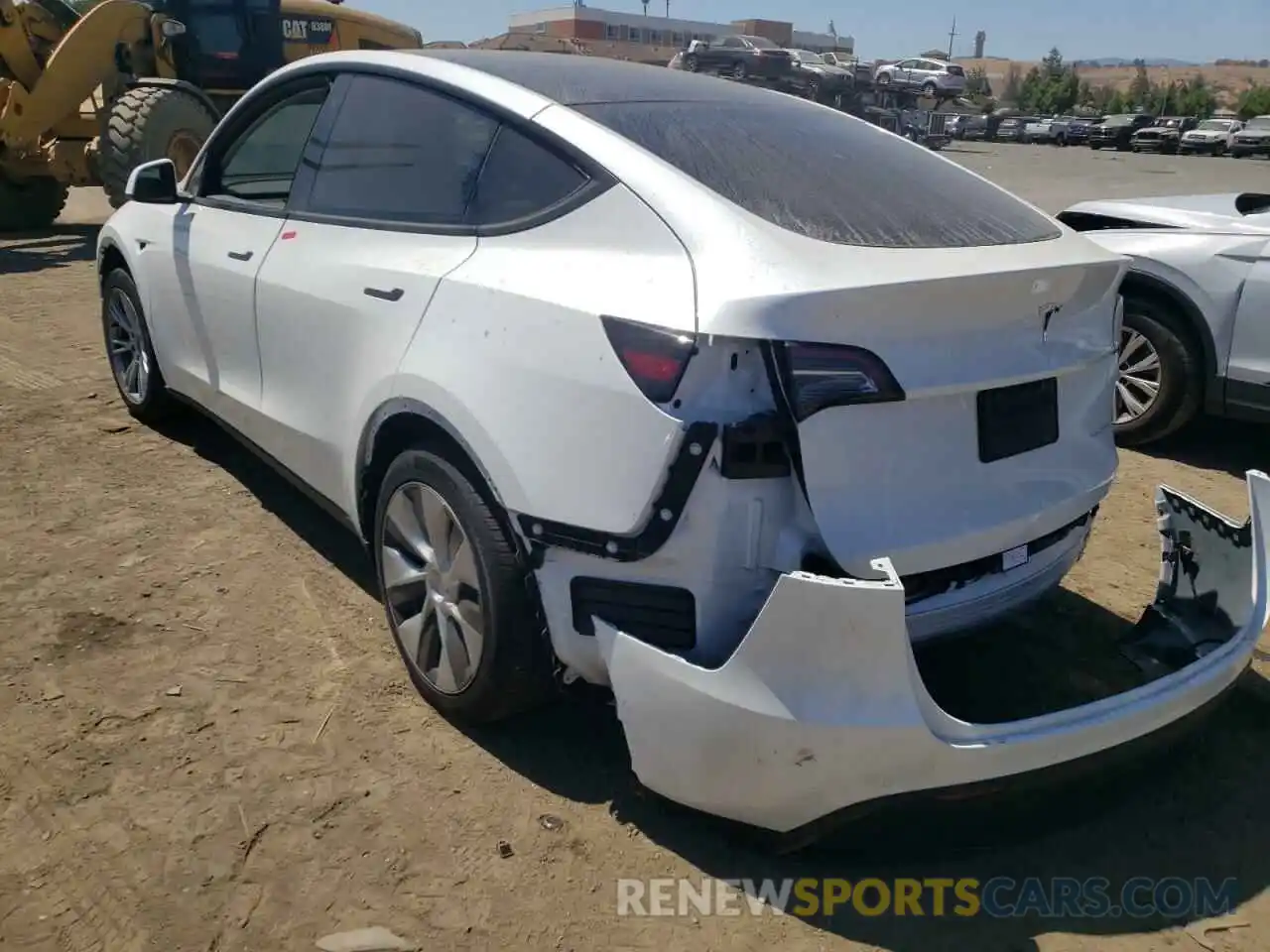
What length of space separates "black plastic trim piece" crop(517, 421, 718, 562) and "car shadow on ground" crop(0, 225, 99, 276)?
29.8 feet

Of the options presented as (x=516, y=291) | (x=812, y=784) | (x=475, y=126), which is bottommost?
(x=812, y=784)

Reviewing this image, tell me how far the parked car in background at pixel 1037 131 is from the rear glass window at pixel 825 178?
46309mm

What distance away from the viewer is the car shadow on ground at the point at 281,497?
386 cm

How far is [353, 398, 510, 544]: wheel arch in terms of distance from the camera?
2508 millimetres

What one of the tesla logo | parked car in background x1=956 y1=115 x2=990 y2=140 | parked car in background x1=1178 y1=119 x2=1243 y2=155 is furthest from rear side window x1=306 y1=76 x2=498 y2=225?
parked car in background x1=956 y1=115 x2=990 y2=140

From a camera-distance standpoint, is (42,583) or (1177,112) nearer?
(42,583)

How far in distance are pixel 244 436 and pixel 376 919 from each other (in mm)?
2182

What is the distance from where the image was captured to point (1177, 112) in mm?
60750

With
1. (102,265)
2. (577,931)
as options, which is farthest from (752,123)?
(102,265)

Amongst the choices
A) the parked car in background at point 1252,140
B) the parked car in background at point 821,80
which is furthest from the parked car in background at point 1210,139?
the parked car in background at point 821,80

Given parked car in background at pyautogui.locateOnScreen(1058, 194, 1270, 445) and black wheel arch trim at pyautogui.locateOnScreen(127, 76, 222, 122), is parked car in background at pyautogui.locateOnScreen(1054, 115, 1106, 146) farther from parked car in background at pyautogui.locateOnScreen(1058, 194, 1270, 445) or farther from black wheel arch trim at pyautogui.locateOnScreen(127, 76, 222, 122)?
parked car in background at pyautogui.locateOnScreen(1058, 194, 1270, 445)

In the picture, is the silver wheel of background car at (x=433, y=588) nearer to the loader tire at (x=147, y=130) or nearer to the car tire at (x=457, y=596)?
the car tire at (x=457, y=596)

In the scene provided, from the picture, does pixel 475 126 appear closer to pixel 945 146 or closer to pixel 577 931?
pixel 577 931
